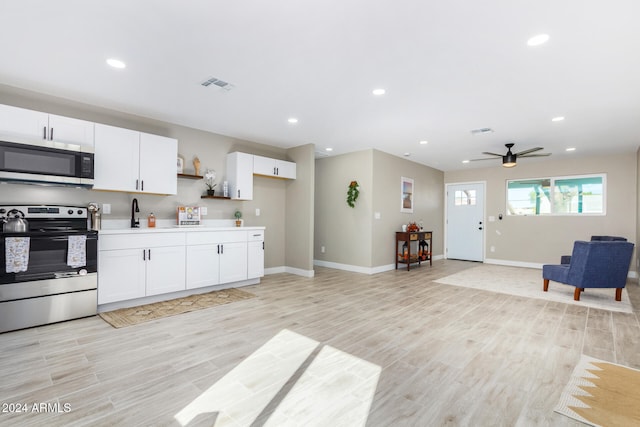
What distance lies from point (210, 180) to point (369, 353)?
11.9ft

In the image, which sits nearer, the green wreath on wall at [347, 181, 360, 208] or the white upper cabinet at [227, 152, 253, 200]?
the white upper cabinet at [227, 152, 253, 200]

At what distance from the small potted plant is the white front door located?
21.5 feet

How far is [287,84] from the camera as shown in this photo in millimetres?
3229

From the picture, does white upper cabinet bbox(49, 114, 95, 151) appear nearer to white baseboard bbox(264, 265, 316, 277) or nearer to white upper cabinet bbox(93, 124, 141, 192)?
white upper cabinet bbox(93, 124, 141, 192)

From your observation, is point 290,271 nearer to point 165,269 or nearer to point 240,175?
point 240,175

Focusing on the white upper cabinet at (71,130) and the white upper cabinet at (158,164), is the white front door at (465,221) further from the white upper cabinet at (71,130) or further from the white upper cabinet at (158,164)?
the white upper cabinet at (71,130)

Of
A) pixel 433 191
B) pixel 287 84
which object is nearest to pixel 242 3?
pixel 287 84

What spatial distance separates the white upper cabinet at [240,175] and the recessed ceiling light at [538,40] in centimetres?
398

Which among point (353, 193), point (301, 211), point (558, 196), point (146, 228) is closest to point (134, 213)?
point (146, 228)

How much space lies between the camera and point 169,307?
3695mm

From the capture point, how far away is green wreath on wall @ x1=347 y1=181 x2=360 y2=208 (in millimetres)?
6234

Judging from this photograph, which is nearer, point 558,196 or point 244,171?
point 244,171

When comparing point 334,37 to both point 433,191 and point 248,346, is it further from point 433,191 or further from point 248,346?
point 433,191

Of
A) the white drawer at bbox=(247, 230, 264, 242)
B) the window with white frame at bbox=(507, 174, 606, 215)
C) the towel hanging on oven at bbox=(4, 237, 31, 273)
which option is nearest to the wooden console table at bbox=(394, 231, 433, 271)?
the window with white frame at bbox=(507, 174, 606, 215)
